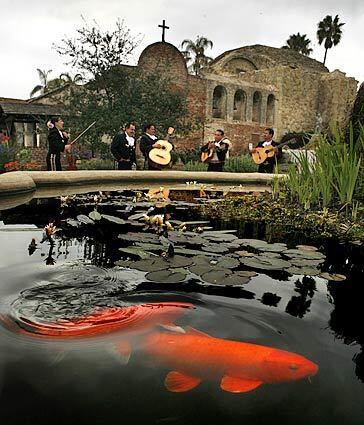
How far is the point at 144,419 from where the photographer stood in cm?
91

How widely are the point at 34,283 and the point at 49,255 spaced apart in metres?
0.49

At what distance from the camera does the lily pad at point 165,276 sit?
5.73 feet

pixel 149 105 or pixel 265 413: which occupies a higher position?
pixel 149 105

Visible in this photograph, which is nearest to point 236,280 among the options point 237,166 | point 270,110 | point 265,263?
point 265,263

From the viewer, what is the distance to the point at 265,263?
6.77ft

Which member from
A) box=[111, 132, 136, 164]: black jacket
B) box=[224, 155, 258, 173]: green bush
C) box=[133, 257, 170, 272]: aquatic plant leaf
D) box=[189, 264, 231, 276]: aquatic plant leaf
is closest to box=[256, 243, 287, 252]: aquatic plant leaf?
box=[189, 264, 231, 276]: aquatic plant leaf

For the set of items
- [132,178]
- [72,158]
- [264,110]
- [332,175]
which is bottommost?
[132,178]

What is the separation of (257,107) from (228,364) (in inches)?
1066

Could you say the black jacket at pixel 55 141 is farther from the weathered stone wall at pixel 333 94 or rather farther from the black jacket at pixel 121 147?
the weathered stone wall at pixel 333 94

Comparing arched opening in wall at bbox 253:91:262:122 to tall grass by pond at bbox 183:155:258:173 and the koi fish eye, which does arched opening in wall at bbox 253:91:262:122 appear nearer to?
tall grass by pond at bbox 183:155:258:173

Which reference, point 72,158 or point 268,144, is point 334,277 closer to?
point 268,144

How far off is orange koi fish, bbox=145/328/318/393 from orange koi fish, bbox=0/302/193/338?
0.17 meters

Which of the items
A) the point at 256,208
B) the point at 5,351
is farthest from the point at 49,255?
the point at 256,208

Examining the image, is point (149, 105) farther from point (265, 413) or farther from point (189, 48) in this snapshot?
point (189, 48)
